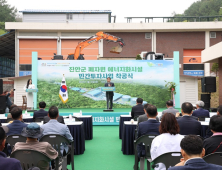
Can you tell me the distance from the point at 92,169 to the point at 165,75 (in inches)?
402

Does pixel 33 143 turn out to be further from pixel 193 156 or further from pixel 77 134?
pixel 77 134

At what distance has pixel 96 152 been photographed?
251 inches

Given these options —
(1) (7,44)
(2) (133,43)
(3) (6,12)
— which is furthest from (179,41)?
(3) (6,12)

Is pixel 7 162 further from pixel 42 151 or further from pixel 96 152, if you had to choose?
pixel 96 152

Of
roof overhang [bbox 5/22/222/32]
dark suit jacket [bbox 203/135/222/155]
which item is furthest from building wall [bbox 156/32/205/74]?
dark suit jacket [bbox 203/135/222/155]

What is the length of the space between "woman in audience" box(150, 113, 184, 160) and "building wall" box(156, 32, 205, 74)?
22.7m

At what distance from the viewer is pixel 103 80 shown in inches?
578

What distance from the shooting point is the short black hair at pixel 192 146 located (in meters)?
2.10

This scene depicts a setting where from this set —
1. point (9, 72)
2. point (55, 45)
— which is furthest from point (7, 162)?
point (9, 72)

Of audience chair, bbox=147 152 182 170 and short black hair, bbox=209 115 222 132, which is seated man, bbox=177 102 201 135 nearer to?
short black hair, bbox=209 115 222 132

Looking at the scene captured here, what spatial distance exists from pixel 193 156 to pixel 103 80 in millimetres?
12657

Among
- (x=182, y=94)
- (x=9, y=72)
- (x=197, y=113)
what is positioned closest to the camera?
(x=197, y=113)

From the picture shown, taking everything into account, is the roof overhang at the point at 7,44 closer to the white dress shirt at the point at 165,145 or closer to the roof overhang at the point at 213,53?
the roof overhang at the point at 213,53

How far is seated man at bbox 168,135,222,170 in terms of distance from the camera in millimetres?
1985
